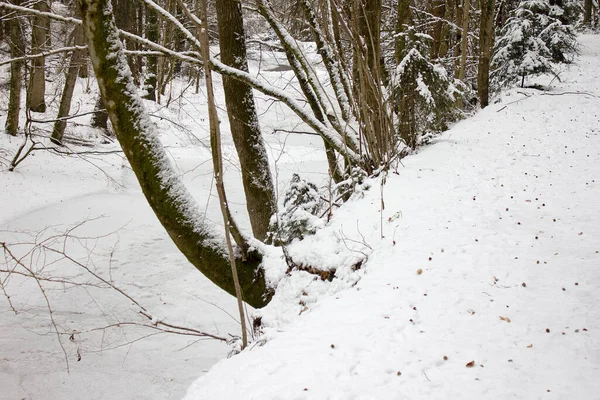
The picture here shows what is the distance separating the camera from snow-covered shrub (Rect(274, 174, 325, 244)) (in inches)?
160

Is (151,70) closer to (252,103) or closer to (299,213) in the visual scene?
(252,103)

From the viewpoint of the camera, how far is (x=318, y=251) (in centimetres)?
360

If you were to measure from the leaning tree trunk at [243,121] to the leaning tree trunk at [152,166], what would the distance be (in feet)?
4.68

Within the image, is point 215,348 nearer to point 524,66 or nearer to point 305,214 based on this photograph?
point 305,214

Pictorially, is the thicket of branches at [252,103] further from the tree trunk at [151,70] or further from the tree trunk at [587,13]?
the tree trunk at [587,13]

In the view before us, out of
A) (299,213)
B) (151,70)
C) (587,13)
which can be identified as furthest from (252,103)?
(587,13)

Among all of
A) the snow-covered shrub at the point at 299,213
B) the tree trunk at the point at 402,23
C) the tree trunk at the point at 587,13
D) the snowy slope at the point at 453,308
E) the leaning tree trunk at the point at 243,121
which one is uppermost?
the tree trunk at the point at 587,13

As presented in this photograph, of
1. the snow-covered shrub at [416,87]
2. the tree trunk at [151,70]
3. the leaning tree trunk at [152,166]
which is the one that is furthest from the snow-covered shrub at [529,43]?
the leaning tree trunk at [152,166]

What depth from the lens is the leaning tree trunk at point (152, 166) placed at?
112 inches

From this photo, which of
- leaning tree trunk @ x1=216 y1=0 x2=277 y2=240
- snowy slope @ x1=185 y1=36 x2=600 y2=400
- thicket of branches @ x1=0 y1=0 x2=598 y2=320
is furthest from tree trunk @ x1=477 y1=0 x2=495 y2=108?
leaning tree trunk @ x1=216 y1=0 x2=277 y2=240

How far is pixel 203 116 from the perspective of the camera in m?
18.0

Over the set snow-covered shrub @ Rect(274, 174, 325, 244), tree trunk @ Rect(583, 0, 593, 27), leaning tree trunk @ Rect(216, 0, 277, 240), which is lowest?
snow-covered shrub @ Rect(274, 174, 325, 244)

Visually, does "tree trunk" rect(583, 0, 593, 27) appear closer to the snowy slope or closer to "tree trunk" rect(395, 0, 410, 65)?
"tree trunk" rect(395, 0, 410, 65)

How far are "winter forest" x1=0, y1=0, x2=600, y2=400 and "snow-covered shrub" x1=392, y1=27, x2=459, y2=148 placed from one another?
0.13 ft
